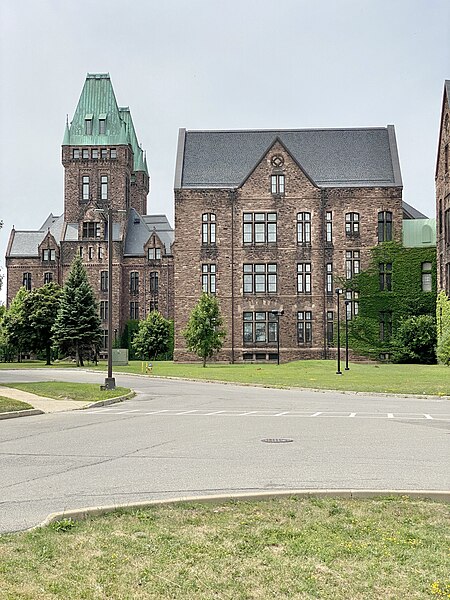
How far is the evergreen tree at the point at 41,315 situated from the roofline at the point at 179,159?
19.9m

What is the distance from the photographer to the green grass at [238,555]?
561cm

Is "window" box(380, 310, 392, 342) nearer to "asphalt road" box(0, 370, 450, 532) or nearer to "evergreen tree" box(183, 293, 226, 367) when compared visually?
"evergreen tree" box(183, 293, 226, 367)

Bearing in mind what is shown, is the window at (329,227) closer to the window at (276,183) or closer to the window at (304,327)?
the window at (276,183)

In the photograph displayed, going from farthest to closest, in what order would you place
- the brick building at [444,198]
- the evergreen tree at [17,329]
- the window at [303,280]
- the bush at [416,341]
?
the evergreen tree at [17,329], the window at [303,280], the bush at [416,341], the brick building at [444,198]

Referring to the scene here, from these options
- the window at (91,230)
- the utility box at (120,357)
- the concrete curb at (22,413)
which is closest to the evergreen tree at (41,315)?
the utility box at (120,357)

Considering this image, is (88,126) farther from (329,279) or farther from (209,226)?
(329,279)

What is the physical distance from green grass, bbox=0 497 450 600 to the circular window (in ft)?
207

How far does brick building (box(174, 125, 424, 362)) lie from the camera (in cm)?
6906

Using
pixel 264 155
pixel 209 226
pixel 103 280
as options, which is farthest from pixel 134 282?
pixel 264 155

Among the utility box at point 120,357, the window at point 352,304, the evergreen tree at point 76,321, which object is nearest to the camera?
the utility box at point 120,357

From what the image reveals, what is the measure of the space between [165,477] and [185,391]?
23.0m

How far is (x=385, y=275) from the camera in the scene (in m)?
69.1

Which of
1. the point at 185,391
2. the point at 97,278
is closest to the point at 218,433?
the point at 185,391

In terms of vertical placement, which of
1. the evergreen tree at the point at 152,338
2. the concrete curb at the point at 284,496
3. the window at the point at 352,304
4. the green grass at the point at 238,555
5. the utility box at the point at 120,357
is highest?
the window at the point at 352,304
